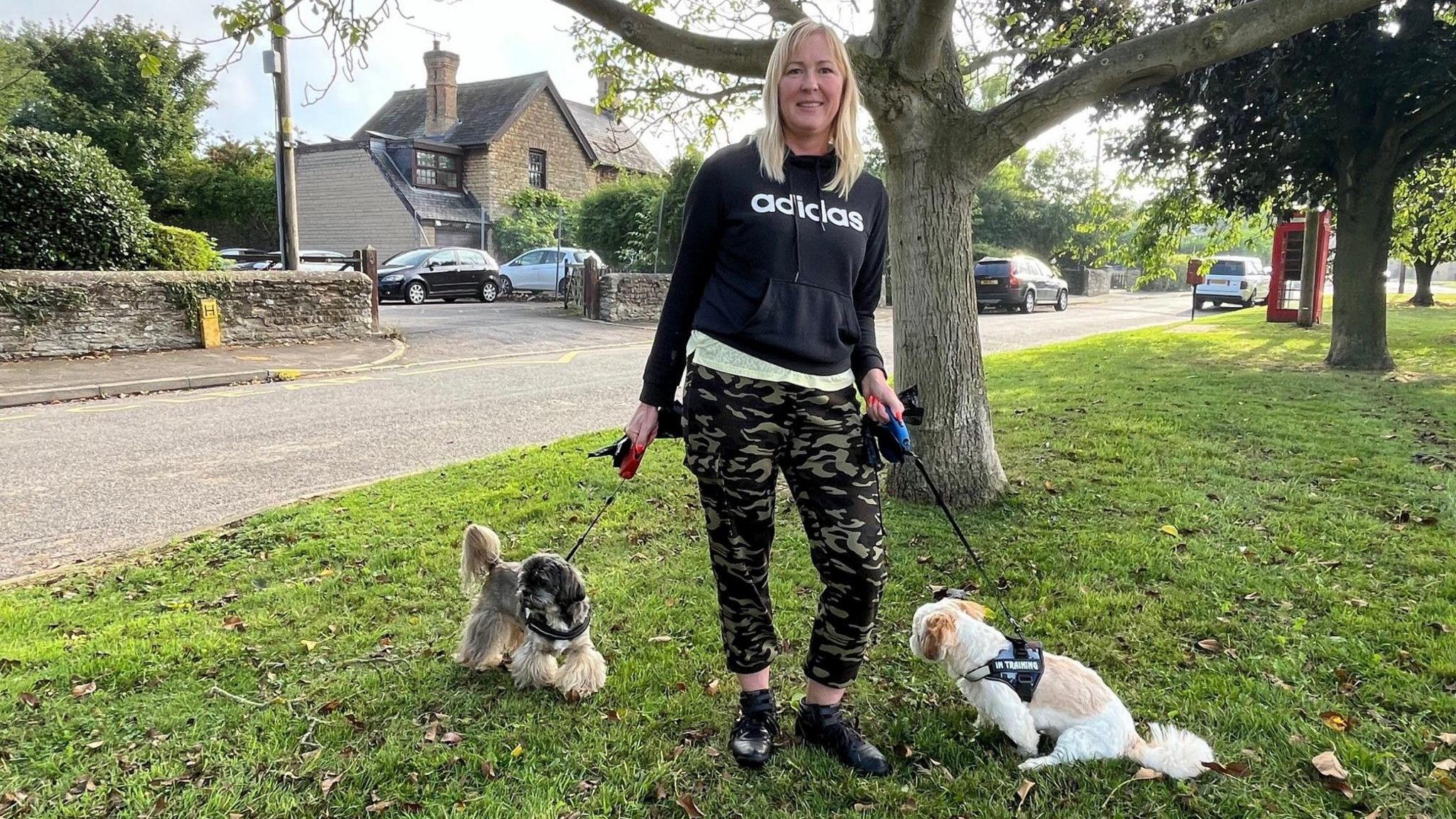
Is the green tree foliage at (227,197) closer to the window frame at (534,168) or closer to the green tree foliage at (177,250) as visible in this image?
the window frame at (534,168)

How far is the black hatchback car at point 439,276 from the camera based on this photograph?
24.0m

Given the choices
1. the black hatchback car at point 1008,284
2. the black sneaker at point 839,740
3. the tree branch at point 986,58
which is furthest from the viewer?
the black hatchback car at point 1008,284

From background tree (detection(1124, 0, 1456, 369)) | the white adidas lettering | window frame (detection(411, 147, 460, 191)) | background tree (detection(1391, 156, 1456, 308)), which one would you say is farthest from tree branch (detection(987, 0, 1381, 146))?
window frame (detection(411, 147, 460, 191))

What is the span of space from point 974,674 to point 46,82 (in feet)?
130

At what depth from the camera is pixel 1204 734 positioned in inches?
116

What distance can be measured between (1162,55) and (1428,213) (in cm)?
1431

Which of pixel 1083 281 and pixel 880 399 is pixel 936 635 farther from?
pixel 1083 281

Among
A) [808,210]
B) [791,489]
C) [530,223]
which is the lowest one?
[791,489]

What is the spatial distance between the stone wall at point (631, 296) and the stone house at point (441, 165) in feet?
42.6

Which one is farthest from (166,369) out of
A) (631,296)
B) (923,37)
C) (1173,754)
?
(1173,754)

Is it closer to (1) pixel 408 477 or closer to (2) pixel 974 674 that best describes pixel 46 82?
(1) pixel 408 477

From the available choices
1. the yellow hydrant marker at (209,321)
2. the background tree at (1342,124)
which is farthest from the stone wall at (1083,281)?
the yellow hydrant marker at (209,321)

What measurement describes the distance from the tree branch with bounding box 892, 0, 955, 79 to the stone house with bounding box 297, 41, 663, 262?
28.7 metres

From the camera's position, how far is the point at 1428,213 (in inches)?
594
